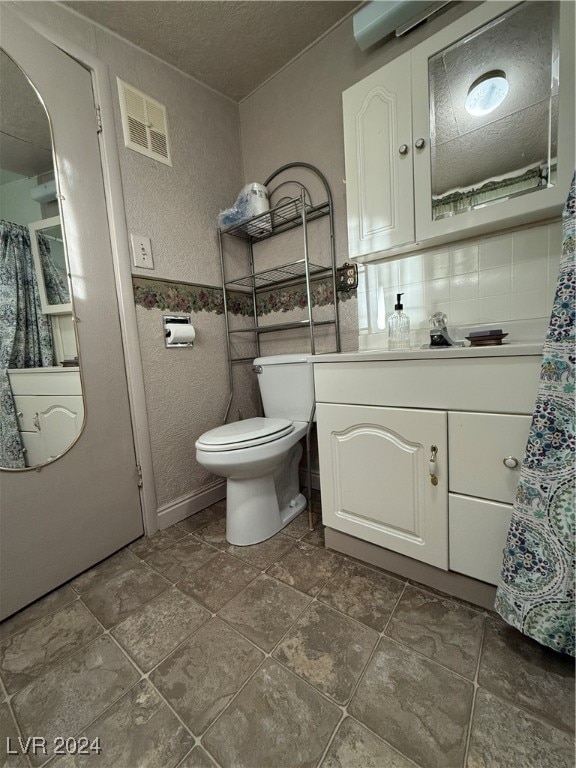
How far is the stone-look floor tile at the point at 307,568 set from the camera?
1017mm

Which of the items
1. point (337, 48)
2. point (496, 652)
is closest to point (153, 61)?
point (337, 48)

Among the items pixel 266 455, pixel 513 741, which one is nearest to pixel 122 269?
pixel 266 455

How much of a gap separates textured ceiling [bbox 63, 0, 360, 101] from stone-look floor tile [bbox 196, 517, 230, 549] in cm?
209

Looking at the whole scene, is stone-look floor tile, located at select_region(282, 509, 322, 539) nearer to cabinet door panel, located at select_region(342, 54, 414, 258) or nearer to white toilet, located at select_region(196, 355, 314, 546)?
Answer: white toilet, located at select_region(196, 355, 314, 546)

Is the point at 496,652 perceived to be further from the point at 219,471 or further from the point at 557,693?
the point at 219,471

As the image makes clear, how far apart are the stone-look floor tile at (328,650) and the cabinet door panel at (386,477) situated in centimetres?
26

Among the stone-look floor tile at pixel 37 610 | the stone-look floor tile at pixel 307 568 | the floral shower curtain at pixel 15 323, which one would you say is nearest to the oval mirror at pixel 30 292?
the floral shower curtain at pixel 15 323

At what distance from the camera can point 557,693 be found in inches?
25.9

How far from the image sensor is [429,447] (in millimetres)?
869

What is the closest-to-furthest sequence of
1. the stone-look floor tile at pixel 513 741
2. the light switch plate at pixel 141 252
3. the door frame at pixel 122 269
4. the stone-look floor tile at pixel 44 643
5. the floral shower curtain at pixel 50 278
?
the stone-look floor tile at pixel 513 741 → the stone-look floor tile at pixel 44 643 → the floral shower curtain at pixel 50 278 → the door frame at pixel 122 269 → the light switch plate at pixel 141 252

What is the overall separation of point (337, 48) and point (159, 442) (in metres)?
1.92

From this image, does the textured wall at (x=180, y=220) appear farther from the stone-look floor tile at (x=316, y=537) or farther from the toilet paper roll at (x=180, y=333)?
the stone-look floor tile at (x=316, y=537)
